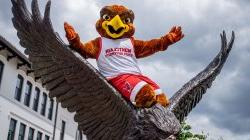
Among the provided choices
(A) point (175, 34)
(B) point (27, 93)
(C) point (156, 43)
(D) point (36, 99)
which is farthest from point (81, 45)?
(D) point (36, 99)

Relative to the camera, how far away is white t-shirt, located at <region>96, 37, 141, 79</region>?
4828mm

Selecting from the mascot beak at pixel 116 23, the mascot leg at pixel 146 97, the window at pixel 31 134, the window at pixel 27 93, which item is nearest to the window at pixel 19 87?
the window at pixel 27 93

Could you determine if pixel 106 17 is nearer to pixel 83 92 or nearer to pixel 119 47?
pixel 119 47

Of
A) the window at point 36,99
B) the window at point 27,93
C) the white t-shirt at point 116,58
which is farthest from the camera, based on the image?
the window at point 36,99

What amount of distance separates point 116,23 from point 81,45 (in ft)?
1.39

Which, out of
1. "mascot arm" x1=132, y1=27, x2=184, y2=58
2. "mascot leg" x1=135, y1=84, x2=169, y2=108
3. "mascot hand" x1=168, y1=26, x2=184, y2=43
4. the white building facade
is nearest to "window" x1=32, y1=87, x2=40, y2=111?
the white building facade

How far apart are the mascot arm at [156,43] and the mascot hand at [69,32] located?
699 mm

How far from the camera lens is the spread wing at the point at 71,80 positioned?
14.6 ft

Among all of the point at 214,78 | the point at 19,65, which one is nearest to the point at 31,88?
the point at 19,65

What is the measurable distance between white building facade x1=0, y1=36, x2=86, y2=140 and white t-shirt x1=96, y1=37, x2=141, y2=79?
15.1 m

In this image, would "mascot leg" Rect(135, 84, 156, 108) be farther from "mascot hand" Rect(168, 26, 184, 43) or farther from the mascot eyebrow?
the mascot eyebrow

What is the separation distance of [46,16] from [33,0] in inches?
7.9

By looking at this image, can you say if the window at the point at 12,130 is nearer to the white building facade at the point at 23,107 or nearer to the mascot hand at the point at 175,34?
the white building facade at the point at 23,107

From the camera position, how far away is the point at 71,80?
15.1 ft
